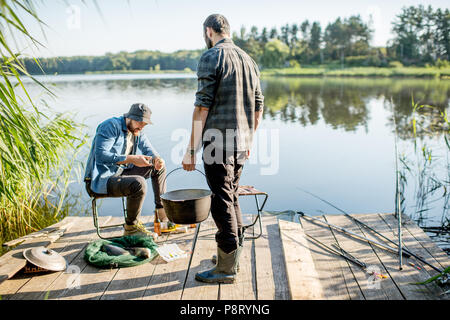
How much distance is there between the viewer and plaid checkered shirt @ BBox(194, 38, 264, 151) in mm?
2262

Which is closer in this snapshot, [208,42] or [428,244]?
[208,42]

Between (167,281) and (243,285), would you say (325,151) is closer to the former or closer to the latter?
(243,285)

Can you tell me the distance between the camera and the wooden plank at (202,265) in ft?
7.79

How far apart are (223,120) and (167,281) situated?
1160 mm

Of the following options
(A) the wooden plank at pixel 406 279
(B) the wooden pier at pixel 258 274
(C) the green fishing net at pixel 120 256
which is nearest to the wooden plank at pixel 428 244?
(B) the wooden pier at pixel 258 274

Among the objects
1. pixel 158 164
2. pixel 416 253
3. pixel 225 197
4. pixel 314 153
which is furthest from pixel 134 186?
pixel 314 153

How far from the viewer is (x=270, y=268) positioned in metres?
2.71

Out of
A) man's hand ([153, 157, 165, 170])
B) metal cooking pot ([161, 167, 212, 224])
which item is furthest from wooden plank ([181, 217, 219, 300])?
man's hand ([153, 157, 165, 170])

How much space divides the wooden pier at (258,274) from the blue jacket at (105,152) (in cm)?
58

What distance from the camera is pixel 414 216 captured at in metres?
4.99

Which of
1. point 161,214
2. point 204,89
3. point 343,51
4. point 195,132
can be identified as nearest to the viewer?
point 204,89

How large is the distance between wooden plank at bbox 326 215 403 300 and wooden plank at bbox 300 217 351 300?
0.09 metres

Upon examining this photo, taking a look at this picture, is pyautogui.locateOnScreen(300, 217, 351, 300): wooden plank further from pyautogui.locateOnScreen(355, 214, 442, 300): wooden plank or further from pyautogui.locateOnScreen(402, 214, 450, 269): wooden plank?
pyautogui.locateOnScreen(402, 214, 450, 269): wooden plank
